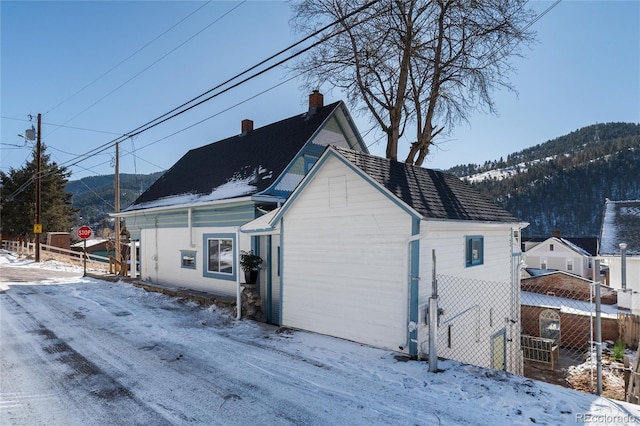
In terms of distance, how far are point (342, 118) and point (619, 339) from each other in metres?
A: 19.0

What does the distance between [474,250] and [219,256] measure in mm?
8023

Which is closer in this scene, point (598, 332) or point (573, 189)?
point (598, 332)

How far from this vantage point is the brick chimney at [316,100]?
1502cm

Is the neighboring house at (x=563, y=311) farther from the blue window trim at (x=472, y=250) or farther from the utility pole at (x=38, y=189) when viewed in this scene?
the utility pole at (x=38, y=189)

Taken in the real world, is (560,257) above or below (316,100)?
below

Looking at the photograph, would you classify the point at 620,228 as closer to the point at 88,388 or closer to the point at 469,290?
the point at 469,290

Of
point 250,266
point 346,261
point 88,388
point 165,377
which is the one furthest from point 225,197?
point 88,388

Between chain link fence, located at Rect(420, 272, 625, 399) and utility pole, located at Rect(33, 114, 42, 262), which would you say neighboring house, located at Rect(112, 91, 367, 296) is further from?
utility pole, located at Rect(33, 114, 42, 262)

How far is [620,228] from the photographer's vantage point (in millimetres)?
22688

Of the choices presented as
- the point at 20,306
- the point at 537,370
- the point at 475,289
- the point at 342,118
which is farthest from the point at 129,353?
the point at 537,370

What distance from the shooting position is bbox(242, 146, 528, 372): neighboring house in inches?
273

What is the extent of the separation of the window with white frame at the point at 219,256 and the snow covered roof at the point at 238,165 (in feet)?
4.52

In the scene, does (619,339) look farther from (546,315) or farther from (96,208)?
(96,208)

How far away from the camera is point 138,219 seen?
54.8 feet
